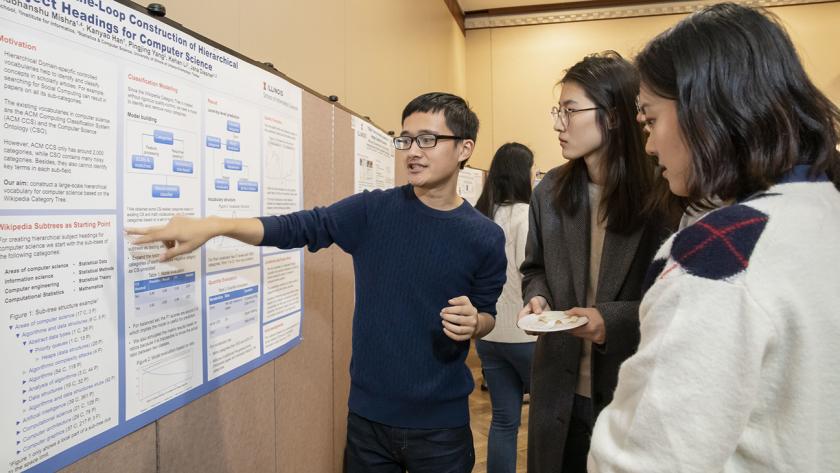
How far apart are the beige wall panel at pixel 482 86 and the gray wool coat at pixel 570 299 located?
531 cm

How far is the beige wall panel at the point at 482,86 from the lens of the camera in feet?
22.2

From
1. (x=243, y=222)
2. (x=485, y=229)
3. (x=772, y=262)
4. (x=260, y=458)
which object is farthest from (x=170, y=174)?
(x=772, y=262)

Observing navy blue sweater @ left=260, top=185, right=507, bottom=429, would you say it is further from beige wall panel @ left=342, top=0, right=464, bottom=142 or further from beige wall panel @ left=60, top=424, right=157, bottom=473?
beige wall panel @ left=342, top=0, right=464, bottom=142

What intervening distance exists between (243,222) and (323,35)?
140 cm

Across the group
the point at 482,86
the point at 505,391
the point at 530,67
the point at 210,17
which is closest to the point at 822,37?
the point at 530,67

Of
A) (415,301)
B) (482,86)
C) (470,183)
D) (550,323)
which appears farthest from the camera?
(482,86)

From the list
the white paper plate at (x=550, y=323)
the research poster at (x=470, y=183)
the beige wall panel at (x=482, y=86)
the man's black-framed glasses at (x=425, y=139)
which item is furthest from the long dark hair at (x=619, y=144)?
the beige wall panel at (x=482, y=86)

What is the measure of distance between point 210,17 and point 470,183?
414 cm

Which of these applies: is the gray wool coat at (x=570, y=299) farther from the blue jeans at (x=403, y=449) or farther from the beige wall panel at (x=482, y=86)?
the beige wall panel at (x=482, y=86)

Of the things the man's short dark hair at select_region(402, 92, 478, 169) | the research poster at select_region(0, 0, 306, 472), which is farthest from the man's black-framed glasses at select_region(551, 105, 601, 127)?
the research poster at select_region(0, 0, 306, 472)

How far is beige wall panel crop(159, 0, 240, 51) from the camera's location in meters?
1.33

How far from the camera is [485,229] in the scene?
60.3 inches

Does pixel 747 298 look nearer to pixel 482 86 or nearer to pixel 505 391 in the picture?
pixel 505 391

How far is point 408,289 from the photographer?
144 cm
